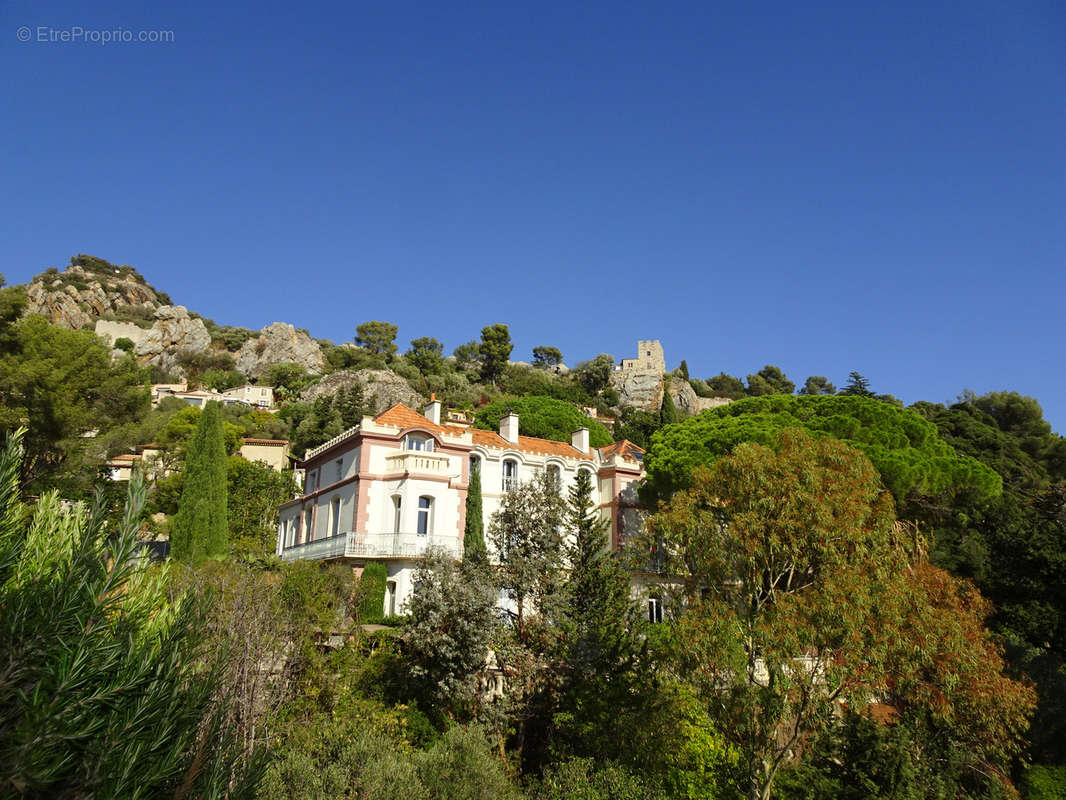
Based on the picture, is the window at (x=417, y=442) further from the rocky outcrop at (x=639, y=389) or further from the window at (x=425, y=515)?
the rocky outcrop at (x=639, y=389)

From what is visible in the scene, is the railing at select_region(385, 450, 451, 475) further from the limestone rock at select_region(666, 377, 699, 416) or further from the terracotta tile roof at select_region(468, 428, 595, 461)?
the limestone rock at select_region(666, 377, 699, 416)

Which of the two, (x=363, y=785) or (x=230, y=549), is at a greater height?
(x=230, y=549)

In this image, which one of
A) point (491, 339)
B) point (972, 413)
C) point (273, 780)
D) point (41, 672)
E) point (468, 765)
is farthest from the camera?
point (491, 339)

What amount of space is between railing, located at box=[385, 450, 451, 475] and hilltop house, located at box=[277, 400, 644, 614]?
4 centimetres

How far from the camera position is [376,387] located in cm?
6481

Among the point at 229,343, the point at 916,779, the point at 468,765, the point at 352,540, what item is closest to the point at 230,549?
the point at 352,540

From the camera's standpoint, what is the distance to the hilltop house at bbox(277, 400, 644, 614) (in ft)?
90.3

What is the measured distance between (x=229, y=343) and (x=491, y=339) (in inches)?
1505

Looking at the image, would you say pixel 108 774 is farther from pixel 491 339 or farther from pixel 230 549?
pixel 491 339

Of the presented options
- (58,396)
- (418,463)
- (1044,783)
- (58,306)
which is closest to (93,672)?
(1044,783)

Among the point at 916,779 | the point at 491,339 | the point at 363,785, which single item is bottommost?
the point at 916,779

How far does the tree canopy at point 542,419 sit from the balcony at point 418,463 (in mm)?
24804

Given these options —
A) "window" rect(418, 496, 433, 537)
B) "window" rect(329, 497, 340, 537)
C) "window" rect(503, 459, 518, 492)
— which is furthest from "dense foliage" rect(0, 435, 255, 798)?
"window" rect(503, 459, 518, 492)

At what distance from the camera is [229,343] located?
106 meters
